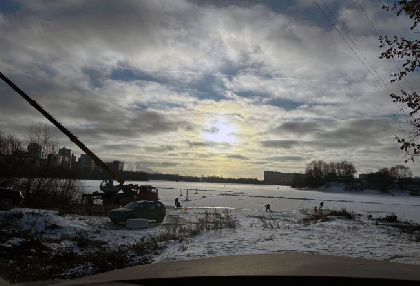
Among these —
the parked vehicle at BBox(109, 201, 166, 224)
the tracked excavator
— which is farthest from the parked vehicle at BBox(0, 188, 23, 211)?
the tracked excavator

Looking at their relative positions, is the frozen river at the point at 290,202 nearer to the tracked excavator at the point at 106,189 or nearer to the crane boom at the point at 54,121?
the tracked excavator at the point at 106,189

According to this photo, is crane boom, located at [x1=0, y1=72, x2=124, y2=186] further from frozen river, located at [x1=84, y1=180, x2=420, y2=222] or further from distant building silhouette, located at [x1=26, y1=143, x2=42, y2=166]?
frozen river, located at [x1=84, y1=180, x2=420, y2=222]

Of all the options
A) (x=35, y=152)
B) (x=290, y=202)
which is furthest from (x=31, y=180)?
(x=290, y=202)

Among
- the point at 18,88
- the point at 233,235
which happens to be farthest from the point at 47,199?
the point at 233,235

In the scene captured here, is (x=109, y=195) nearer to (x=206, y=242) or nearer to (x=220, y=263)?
(x=206, y=242)

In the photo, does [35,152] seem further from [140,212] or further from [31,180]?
[140,212]

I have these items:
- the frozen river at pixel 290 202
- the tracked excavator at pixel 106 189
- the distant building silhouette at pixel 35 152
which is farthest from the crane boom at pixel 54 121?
the frozen river at pixel 290 202

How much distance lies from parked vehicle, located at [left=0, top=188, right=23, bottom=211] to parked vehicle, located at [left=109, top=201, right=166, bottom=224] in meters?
5.63

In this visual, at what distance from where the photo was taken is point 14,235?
13539 millimetres

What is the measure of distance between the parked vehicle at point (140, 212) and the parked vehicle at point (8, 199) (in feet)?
18.5

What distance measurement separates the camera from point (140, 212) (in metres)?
22.0

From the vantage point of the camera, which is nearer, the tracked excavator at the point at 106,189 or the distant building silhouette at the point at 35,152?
the tracked excavator at the point at 106,189

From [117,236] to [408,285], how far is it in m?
14.9

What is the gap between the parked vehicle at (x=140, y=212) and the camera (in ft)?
69.0
